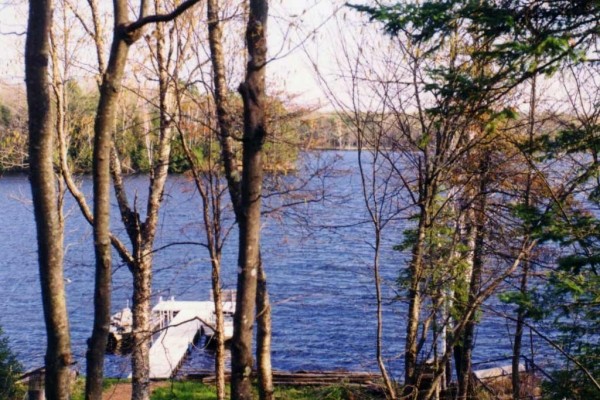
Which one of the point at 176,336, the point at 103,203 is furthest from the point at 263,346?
the point at 176,336

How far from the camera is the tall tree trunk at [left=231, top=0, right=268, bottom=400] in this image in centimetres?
501

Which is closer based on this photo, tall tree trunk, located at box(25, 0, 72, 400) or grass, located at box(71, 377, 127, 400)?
tall tree trunk, located at box(25, 0, 72, 400)

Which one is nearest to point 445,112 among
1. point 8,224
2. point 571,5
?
point 571,5

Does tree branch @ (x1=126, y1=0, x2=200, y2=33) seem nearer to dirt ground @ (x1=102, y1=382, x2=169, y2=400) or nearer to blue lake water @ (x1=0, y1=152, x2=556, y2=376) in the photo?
blue lake water @ (x1=0, y1=152, x2=556, y2=376)

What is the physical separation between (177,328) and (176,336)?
5.29ft

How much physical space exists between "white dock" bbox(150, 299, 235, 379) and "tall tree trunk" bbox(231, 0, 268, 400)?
50.8 ft

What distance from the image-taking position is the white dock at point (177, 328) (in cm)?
2152

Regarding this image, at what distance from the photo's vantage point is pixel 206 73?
1026cm

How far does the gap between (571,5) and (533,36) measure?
603mm

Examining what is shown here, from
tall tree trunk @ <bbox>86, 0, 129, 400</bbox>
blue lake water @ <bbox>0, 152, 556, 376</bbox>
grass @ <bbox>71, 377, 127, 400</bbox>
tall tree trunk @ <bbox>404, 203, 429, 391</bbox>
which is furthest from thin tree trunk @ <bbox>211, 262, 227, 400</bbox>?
blue lake water @ <bbox>0, 152, 556, 376</bbox>

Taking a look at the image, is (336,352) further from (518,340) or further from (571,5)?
(571,5)

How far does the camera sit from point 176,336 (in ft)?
81.4

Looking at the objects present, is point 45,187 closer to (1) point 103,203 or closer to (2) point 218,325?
(1) point 103,203

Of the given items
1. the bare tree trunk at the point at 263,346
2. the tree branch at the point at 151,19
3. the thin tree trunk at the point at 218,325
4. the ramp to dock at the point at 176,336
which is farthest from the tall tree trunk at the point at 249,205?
the ramp to dock at the point at 176,336
